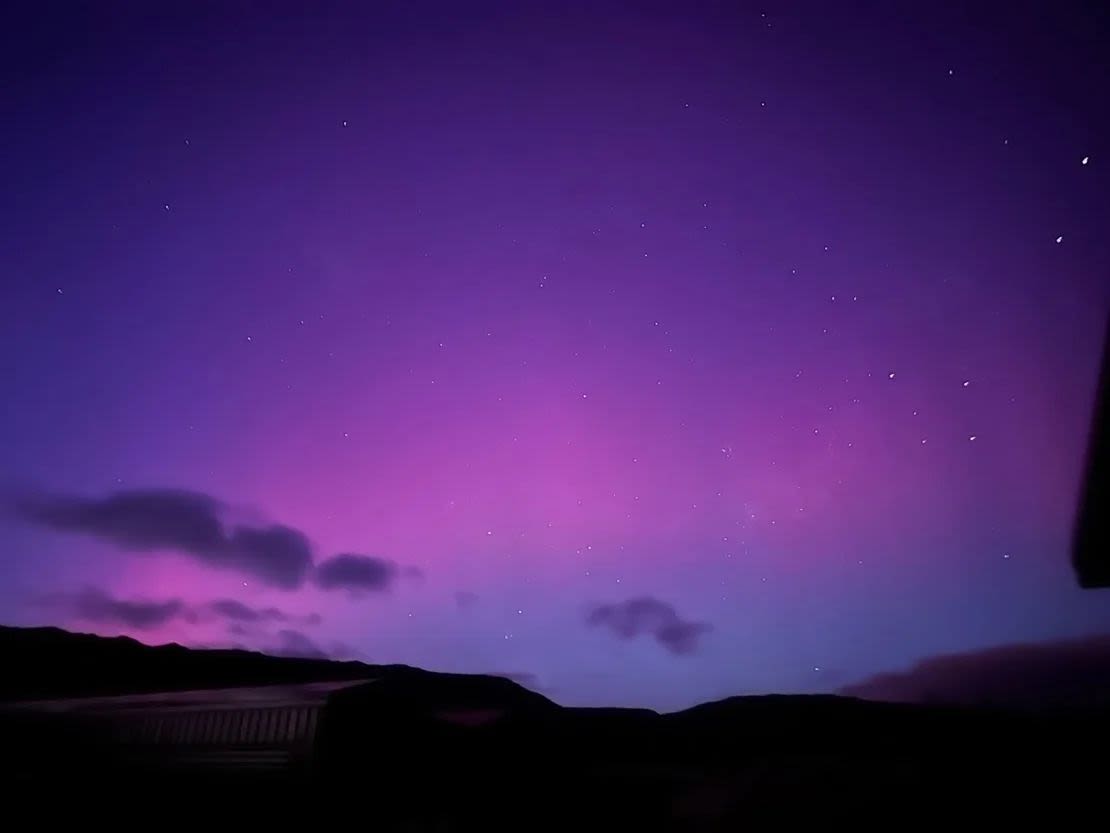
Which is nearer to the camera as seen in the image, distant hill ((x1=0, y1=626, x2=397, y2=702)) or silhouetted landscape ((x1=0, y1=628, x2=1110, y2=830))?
silhouetted landscape ((x1=0, y1=628, x2=1110, y2=830))

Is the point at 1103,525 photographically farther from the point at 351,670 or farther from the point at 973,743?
the point at 973,743

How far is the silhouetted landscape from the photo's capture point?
3.99 meters

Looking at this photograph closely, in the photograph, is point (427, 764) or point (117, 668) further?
point (117, 668)

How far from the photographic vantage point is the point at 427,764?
448 cm

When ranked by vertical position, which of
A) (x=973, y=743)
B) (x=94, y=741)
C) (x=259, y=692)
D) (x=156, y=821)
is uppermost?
(x=259, y=692)

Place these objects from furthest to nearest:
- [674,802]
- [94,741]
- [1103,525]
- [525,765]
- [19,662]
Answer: [19,662] < [674,802] < [525,765] < [94,741] < [1103,525]

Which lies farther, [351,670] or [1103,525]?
[351,670]

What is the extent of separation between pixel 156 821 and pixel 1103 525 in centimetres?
513

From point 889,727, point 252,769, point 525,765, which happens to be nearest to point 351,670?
point 525,765

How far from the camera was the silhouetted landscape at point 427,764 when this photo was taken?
157 inches

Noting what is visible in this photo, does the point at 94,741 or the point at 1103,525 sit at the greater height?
the point at 1103,525

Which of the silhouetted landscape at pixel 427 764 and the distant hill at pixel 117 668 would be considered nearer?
the silhouetted landscape at pixel 427 764

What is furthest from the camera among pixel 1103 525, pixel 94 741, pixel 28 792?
pixel 94 741

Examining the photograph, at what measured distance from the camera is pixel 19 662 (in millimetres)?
11023
